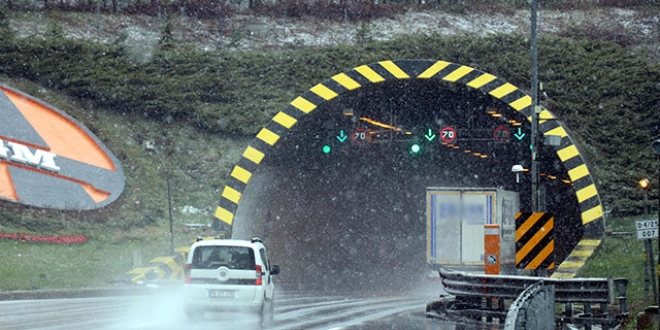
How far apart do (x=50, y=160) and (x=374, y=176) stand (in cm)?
1380

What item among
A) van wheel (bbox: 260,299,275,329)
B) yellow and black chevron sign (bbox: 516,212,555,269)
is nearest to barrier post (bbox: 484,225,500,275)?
yellow and black chevron sign (bbox: 516,212,555,269)

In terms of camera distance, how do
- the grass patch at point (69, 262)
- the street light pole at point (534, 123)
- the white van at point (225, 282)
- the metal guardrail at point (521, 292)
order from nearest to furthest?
1. the metal guardrail at point (521, 292)
2. the white van at point (225, 282)
3. the street light pole at point (534, 123)
4. the grass patch at point (69, 262)

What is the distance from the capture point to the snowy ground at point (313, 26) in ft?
208

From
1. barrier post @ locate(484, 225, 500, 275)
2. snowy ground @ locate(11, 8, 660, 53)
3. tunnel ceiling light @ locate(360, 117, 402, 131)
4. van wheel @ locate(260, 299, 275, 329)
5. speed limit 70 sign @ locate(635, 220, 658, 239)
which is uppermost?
snowy ground @ locate(11, 8, 660, 53)

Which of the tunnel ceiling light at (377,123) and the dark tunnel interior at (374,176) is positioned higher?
the tunnel ceiling light at (377,123)

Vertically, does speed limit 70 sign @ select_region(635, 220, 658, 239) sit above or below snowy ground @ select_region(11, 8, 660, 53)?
below

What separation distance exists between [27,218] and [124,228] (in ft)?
14.8

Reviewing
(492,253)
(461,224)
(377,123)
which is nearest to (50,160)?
(377,123)

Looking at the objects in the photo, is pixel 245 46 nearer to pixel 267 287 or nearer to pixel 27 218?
pixel 27 218

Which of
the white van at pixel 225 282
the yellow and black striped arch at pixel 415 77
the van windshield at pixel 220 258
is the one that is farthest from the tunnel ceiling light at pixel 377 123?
the white van at pixel 225 282

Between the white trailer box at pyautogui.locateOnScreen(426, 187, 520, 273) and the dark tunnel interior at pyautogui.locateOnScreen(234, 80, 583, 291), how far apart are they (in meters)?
4.64

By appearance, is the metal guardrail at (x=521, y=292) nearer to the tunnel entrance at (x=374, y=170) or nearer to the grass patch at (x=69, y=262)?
the tunnel entrance at (x=374, y=170)

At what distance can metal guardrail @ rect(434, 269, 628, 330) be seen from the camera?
58.0 feet

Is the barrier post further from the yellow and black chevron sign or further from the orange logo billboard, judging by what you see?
the orange logo billboard
